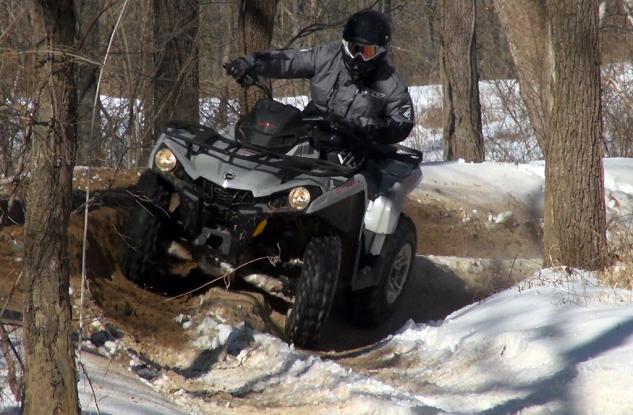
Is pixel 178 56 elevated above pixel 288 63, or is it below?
above

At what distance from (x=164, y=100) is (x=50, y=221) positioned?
6258 mm

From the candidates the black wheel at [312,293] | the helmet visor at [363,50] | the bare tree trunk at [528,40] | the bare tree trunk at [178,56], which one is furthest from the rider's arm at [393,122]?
the bare tree trunk at [528,40]

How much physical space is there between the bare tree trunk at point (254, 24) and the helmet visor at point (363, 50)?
239 cm

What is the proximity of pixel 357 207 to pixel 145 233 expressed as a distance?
1.47 meters

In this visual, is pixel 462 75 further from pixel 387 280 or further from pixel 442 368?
pixel 442 368

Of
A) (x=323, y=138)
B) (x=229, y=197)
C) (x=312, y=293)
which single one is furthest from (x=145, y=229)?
(x=323, y=138)

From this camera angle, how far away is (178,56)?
10859 mm

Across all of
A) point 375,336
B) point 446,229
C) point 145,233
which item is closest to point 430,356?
point 375,336

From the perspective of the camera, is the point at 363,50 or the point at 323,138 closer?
the point at 323,138

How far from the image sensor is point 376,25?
7410mm

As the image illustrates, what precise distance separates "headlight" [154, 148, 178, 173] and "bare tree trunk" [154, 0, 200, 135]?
3.31 meters

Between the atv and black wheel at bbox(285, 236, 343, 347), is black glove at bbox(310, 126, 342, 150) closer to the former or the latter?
the atv

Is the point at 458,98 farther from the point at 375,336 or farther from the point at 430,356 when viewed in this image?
the point at 430,356

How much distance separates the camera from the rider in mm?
7430
